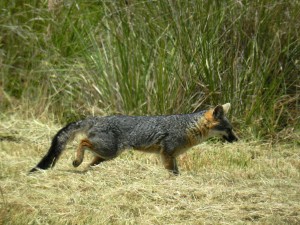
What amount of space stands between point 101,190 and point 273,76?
3.60 m

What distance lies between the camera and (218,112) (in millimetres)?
8156

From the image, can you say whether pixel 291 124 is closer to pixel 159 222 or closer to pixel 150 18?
pixel 150 18

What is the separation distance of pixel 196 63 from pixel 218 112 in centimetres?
139

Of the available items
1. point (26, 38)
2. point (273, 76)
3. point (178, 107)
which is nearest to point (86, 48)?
point (26, 38)

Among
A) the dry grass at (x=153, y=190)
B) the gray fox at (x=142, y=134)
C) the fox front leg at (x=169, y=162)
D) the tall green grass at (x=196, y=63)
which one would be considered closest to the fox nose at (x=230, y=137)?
the gray fox at (x=142, y=134)

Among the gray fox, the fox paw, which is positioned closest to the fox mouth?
the gray fox

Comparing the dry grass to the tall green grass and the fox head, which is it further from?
the tall green grass

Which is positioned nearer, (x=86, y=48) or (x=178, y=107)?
(x=178, y=107)

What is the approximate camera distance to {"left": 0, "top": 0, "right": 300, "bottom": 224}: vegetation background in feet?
23.2

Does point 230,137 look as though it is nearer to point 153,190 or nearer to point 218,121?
point 218,121

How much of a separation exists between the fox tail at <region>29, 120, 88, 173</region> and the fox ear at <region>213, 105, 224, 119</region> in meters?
1.42

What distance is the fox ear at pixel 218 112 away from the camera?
26.7 ft

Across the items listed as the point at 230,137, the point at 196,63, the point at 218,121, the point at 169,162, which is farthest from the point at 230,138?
the point at 196,63

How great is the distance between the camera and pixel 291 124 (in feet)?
31.4
